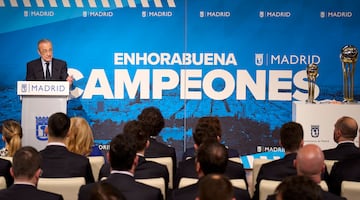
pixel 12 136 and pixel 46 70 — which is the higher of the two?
pixel 46 70

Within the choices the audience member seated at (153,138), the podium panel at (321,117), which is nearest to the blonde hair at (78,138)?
the audience member seated at (153,138)

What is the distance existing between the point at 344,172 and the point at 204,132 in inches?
45.7

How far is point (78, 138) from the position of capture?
516cm

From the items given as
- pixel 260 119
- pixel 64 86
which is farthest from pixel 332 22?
pixel 64 86

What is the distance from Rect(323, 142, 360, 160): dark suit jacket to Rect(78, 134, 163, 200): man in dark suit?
87.2 inches

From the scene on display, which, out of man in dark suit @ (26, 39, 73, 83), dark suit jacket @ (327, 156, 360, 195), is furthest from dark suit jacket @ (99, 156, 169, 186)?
man in dark suit @ (26, 39, 73, 83)

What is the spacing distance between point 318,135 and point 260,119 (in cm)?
211

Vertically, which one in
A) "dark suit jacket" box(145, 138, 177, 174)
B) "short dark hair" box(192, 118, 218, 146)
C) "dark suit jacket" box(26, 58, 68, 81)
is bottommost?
"dark suit jacket" box(145, 138, 177, 174)

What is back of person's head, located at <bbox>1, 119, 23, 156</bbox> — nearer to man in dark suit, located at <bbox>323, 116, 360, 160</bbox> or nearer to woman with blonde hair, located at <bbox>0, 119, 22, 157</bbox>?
woman with blonde hair, located at <bbox>0, 119, 22, 157</bbox>

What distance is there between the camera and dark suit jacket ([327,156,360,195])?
4.57m

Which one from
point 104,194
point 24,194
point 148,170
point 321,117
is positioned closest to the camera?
point 104,194

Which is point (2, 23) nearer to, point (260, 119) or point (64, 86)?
point (64, 86)

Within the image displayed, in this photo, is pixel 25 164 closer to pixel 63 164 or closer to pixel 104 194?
pixel 63 164

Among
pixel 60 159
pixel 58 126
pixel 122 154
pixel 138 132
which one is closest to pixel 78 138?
pixel 58 126
